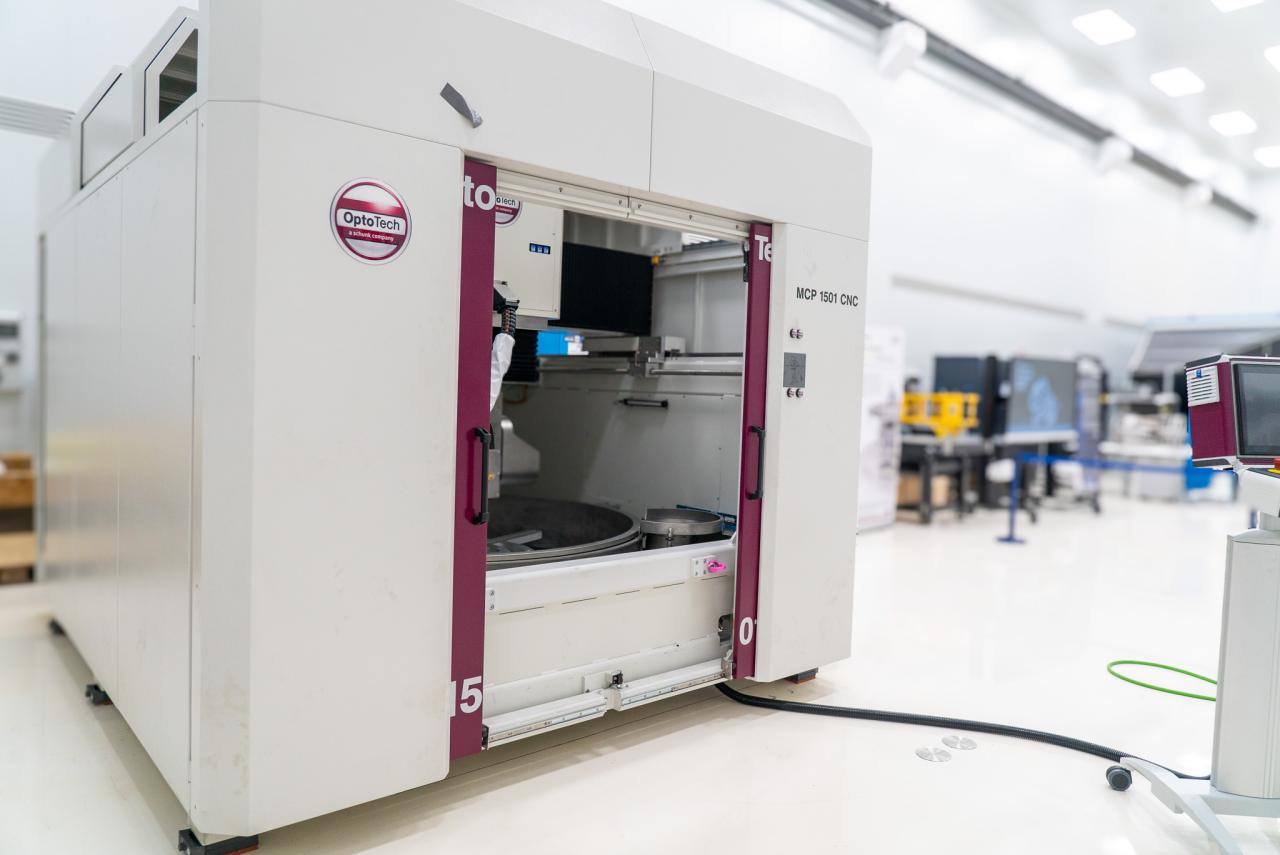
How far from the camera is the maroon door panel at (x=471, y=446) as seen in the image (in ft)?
7.28

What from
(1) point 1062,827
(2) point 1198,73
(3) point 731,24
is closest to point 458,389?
(1) point 1062,827

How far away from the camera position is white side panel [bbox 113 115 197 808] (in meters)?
2.02

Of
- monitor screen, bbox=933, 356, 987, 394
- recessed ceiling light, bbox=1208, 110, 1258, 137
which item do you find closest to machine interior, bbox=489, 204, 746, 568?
monitor screen, bbox=933, 356, 987, 394

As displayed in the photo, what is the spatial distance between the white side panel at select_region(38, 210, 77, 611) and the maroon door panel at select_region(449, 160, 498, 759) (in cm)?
208

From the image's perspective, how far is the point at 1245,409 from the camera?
7.26ft

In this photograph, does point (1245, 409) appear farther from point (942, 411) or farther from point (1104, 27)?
point (1104, 27)

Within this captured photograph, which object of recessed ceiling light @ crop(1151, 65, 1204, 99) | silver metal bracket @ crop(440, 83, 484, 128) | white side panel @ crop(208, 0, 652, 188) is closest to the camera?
white side panel @ crop(208, 0, 652, 188)

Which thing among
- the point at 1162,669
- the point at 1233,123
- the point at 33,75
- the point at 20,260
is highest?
the point at 1233,123

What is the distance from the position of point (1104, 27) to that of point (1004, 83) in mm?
1006

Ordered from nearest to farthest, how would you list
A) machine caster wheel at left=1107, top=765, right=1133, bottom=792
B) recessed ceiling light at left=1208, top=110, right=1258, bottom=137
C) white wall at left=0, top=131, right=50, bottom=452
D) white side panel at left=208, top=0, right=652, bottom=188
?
white side panel at left=208, top=0, right=652, bottom=188, machine caster wheel at left=1107, top=765, right=1133, bottom=792, white wall at left=0, top=131, right=50, bottom=452, recessed ceiling light at left=1208, top=110, right=1258, bottom=137

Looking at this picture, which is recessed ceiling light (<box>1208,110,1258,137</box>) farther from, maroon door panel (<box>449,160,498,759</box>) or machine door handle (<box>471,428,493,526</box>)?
machine door handle (<box>471,428,493,526</box>)

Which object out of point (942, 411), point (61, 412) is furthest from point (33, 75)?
point (942, 411)

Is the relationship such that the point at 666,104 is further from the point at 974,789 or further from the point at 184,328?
the point at 974,789

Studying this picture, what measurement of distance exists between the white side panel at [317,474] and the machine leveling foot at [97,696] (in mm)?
1406
